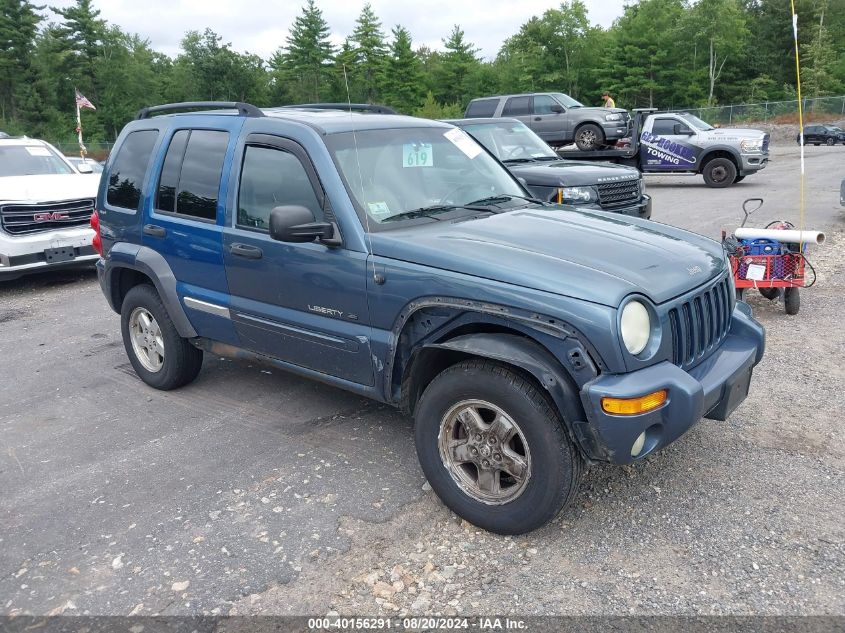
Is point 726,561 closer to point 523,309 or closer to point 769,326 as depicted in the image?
point 523,309

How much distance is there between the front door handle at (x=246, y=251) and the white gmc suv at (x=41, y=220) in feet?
19.8

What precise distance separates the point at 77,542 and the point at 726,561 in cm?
303

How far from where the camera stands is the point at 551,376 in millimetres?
3043

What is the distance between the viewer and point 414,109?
59.5m

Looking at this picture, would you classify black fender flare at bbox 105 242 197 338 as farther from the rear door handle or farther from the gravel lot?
the gravel lot

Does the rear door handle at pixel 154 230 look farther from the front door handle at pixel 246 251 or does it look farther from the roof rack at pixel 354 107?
the roof rack at pixel 354 107

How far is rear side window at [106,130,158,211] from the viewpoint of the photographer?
5164mm

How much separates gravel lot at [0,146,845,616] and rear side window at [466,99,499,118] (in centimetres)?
1523

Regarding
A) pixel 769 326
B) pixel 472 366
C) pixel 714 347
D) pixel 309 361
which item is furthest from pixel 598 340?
pixel 769 326

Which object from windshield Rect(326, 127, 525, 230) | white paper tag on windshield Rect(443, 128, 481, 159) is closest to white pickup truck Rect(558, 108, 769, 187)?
white paper tag on windshield Rect(443, 128, 481, 159)

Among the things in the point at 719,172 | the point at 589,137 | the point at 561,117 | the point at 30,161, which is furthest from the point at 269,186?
the point at 561,117

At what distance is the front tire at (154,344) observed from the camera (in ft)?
16.9

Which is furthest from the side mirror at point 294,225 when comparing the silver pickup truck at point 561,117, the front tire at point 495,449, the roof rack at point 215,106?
the silver pickup truck at point 561,117

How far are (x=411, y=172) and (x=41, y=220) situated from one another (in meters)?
7.01
